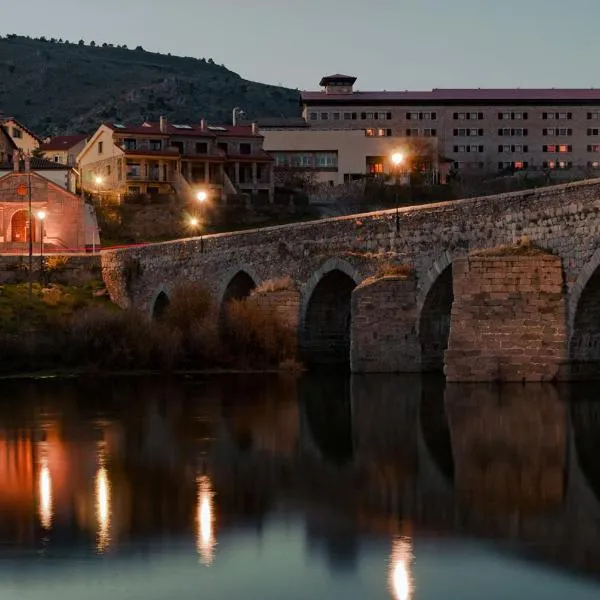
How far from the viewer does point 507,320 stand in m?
30.2

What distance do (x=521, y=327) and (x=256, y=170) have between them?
215 ft

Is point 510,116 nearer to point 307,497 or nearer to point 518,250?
point 518,250

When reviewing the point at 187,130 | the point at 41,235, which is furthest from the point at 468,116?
the point at 41,235

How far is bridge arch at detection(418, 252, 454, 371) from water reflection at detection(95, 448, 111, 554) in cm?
1390

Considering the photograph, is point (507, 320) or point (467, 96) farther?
point (467, 96)

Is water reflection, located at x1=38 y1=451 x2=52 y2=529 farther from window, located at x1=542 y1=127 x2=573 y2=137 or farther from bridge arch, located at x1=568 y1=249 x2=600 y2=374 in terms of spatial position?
window, located at x1=542 y1=127 x2=573 y2=137

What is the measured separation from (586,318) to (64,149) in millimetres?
86910

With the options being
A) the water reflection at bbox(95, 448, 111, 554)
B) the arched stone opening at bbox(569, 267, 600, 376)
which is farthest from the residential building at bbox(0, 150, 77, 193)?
the water reflection at bbox(95, 448, 111, 554)

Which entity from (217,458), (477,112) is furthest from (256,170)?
(217,458)

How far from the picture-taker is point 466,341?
30625 millimetres

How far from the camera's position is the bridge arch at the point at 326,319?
135ft

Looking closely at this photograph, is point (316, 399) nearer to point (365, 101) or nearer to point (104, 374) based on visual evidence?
point (104, 374)

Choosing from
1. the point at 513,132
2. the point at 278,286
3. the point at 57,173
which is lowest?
the point at 278,286

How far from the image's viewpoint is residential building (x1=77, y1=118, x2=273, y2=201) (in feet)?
294
